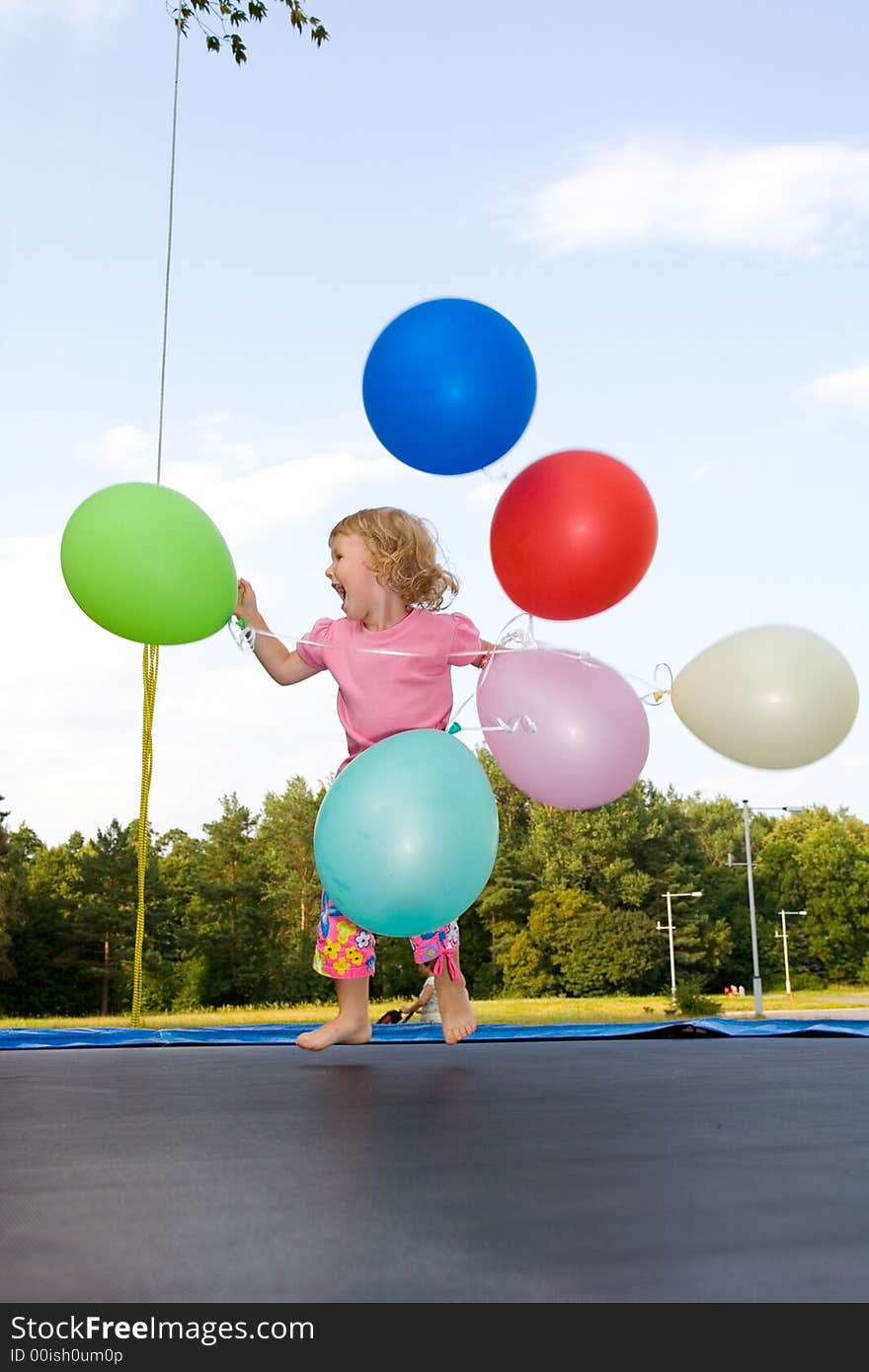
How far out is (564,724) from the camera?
1.98 metres

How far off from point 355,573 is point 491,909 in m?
19.8

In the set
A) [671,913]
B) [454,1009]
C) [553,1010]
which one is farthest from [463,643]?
[671,913]

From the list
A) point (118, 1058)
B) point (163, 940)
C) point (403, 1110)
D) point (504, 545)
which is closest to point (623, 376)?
point (504, 545)

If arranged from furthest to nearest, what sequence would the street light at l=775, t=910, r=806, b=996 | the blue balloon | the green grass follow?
the street light at l=775, t=910, r=806, b=996
the green grass
the blue balloon

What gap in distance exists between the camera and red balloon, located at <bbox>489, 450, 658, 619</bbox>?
6.25ft

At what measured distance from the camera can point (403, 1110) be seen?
134 centimetres

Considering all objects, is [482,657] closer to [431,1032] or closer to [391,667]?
[391,667]

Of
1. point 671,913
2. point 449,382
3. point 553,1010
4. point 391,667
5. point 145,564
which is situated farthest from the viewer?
point 671,913

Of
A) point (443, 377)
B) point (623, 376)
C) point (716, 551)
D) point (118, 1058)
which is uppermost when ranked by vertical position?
point (623, 376)

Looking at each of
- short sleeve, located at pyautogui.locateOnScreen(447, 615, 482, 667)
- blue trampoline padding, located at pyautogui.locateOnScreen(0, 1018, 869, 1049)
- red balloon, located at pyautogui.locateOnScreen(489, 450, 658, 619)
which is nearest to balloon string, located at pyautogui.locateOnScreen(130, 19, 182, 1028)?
blue trampoline padding, located at pyautogui.locateOnScreen(0, 1018, 869, 1049)

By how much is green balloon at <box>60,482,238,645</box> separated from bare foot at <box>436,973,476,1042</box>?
784 mm

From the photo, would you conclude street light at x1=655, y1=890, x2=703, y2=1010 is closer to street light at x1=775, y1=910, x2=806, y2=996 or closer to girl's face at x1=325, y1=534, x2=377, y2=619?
street light at x1=775, y1=910, x2=806, y2=996

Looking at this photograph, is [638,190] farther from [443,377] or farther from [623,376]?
[443,377]

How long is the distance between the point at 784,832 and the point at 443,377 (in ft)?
87.8
